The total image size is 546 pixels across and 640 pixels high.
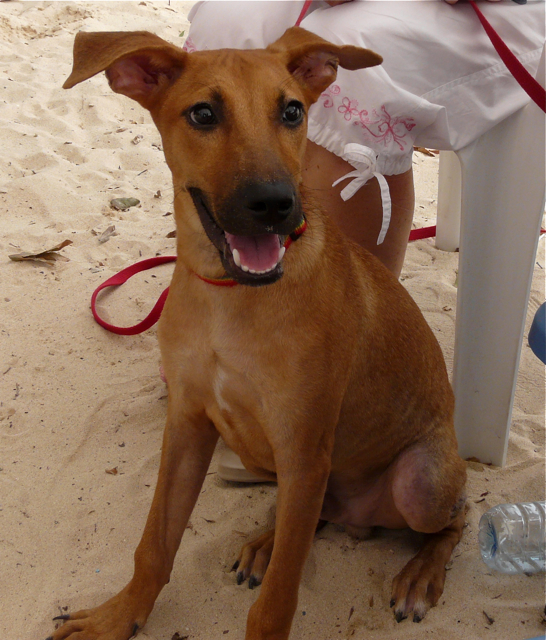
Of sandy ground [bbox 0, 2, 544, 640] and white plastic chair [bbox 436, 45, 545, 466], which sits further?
white plastic chair [bbox 436, 45, 545, 466]

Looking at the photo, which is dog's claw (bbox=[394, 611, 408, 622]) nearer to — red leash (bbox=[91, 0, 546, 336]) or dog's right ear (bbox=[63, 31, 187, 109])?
red leash (bbox=[91, 0, 546, 336])

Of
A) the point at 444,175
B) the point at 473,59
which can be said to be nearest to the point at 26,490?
the point at 473,59

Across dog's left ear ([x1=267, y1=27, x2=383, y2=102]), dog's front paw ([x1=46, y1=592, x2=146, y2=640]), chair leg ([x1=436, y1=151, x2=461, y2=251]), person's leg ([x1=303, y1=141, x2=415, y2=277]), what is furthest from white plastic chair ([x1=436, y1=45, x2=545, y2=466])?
dog's front paw ([x1=46, y1=592, x2=146, y2=640])

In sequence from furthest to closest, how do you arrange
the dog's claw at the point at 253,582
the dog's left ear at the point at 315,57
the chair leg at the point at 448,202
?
the chair leg at the point at 448,202 < the dog's claw at the point at 253,582 < the dog's left ear at the point at 315,57

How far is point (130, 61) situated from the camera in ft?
6.84

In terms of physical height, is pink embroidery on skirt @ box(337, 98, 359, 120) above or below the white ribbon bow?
above

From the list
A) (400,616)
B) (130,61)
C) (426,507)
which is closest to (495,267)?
(426,507)

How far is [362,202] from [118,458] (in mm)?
1671

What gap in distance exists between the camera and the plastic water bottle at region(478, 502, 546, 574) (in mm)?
2623

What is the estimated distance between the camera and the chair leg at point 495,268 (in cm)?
273

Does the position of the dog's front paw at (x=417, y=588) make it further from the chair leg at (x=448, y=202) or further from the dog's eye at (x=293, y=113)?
the chair leg at (x=448, y=202)

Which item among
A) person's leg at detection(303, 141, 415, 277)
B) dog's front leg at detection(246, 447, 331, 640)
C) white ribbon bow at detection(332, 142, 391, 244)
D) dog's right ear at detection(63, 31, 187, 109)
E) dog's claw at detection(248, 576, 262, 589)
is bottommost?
dog's claw at detection(248, 576, 262, 589)

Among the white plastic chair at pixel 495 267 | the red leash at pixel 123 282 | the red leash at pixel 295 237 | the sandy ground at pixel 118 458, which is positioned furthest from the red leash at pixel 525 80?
the red leash at pixel 123 282

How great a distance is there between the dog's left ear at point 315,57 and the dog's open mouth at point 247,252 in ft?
2.03
